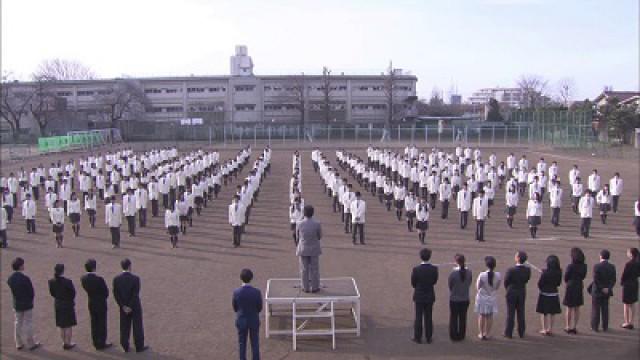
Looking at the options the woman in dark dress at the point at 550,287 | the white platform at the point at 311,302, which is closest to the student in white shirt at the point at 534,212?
the woman in dark dress at the point at 550,287

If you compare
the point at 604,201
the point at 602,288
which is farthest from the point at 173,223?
the point at 604,201

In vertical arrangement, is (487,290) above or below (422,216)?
below

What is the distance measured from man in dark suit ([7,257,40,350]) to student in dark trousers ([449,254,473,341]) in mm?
5466

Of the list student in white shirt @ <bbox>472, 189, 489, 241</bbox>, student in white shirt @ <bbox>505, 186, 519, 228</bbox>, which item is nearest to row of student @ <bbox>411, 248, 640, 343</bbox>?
student in white shirt @ <bbox>472, 189, 489, 241</bbox>

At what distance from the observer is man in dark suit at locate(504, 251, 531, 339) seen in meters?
7.79

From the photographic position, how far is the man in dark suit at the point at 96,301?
760 centimetres

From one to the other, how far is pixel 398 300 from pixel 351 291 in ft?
5.68

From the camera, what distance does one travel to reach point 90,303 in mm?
7719

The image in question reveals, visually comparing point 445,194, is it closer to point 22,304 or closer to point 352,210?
point 352,210

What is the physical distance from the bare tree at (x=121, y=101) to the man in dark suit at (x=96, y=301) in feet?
166

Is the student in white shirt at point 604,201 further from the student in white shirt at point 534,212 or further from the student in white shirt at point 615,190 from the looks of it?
the student in white shirt at point 534,212

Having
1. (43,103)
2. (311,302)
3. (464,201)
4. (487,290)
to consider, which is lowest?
(311,302)

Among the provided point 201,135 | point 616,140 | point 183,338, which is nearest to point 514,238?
point 183,338

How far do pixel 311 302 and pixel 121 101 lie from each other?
2066 inches
